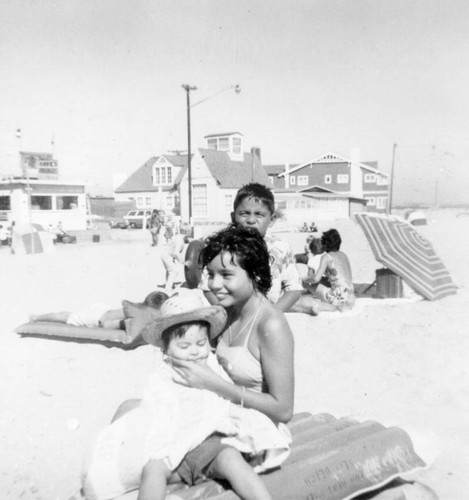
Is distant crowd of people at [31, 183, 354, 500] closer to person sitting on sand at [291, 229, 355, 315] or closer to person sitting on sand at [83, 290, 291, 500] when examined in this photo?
person sitting on sand at [83, 290, 291, 500]

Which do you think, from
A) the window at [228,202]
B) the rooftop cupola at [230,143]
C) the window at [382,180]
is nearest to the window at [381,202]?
the window at [382,180]

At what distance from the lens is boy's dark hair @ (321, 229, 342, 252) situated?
8.11 metres

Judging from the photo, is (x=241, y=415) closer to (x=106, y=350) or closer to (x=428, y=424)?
(x=428, y=424)

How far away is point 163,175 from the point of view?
155 feet

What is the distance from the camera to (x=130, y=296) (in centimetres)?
1013

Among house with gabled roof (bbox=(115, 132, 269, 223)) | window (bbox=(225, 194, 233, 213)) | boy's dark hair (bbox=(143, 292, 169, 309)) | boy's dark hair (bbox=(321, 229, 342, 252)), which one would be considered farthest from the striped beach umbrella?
window (bbox=(225, 194, 233, 213))

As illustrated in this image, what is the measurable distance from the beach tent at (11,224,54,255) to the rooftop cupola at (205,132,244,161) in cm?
2697

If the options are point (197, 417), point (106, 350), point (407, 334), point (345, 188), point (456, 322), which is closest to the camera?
point (197, 417)

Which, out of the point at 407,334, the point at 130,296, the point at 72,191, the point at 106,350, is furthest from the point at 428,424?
the point at 72,191

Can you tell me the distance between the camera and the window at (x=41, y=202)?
3166 cm

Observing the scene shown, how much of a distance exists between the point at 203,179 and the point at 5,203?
44.5 feet

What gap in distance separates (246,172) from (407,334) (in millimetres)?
36160

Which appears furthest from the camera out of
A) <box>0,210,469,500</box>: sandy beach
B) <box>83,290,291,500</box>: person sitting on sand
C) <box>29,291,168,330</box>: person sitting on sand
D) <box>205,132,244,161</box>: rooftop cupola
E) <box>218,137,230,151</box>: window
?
<box>218,137,230,151</box>: window

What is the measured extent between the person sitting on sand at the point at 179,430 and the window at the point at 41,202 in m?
31.0
